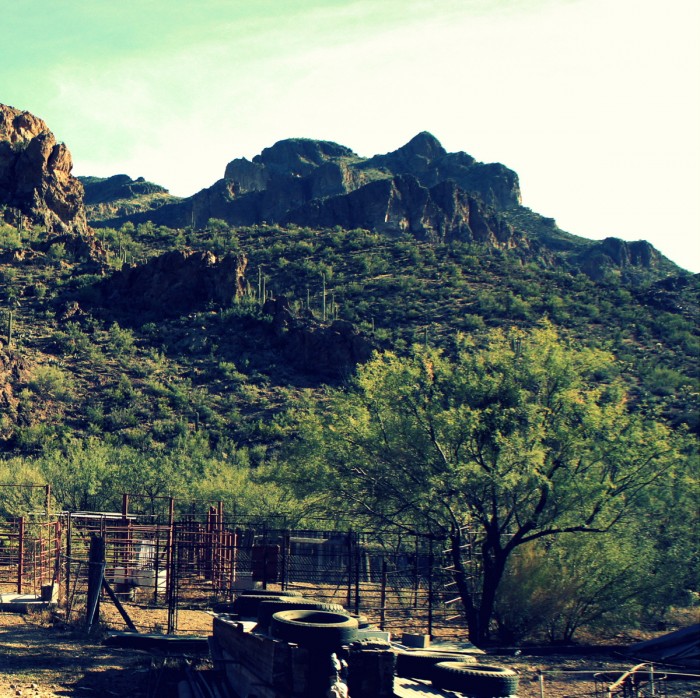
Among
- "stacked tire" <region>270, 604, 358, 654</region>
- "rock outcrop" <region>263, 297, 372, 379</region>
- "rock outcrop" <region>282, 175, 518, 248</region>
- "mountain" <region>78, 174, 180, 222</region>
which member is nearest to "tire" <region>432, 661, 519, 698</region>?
"stacked tire" <region>270, 604, 358, 654</region>

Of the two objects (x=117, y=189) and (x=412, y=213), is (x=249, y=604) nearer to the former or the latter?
(x=412, y=213)

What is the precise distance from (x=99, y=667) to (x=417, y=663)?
17.5 feet

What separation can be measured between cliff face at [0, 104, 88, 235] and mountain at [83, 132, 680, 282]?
24681mm

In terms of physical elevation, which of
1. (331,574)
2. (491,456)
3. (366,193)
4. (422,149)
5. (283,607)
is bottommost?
(331,574)

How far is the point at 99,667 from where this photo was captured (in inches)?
562

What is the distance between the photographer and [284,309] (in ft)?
196

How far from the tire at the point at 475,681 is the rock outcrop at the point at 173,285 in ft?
166

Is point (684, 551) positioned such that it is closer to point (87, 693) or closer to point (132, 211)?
point (87, 693)

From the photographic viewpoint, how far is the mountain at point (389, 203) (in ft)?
344

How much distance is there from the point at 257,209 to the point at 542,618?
118 m

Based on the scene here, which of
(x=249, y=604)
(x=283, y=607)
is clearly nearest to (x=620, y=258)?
(x=249, y=604)

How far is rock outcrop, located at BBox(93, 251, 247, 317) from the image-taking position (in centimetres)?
6116

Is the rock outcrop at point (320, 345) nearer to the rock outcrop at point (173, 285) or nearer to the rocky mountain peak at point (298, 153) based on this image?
the rock outcrop at point (173, 285)

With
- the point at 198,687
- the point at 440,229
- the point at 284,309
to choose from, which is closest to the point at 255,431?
the point at 284,309
